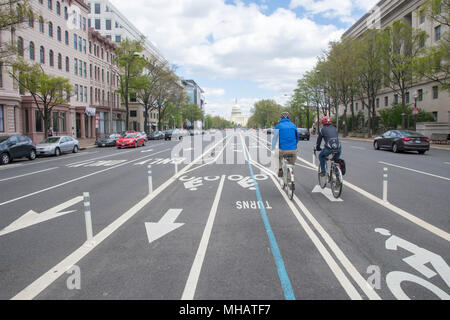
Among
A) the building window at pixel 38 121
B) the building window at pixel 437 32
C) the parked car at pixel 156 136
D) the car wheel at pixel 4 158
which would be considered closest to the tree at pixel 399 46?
the building window at pixel 437 32

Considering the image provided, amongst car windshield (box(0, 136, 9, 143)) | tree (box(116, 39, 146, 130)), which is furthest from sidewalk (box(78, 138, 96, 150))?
car windshield (box(0, 136, 9, 143))

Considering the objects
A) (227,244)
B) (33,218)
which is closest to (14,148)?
(33,218)

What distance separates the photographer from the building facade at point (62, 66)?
31.8 metres

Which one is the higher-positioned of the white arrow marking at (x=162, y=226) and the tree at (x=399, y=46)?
the tree at (x=399, y=46)

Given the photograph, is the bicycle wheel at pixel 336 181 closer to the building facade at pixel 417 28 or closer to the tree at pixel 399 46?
the building facade at pixel 417 28

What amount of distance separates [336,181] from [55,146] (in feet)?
73.1

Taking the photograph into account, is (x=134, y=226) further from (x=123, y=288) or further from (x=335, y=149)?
(x=335, y=149)

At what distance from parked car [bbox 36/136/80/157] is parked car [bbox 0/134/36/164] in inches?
59.1

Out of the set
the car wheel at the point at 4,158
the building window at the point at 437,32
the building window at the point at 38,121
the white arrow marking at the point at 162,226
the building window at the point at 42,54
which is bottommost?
the white arrow marking at the point at 162,226

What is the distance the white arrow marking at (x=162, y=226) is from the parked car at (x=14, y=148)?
16978mm

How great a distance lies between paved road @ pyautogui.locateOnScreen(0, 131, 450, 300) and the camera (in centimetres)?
385

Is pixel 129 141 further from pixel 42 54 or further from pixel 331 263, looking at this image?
pixel 331 263

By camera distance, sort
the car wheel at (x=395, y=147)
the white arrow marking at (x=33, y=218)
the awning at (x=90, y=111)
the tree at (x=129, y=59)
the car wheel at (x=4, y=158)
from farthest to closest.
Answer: the awning at (x=90, y=111) < the tree at (x=129, y=59) < the car wheel at (x=395, y=147) < the car wheel at (x=4, y=158) < the white arrow marking at (x=33, y=218)
